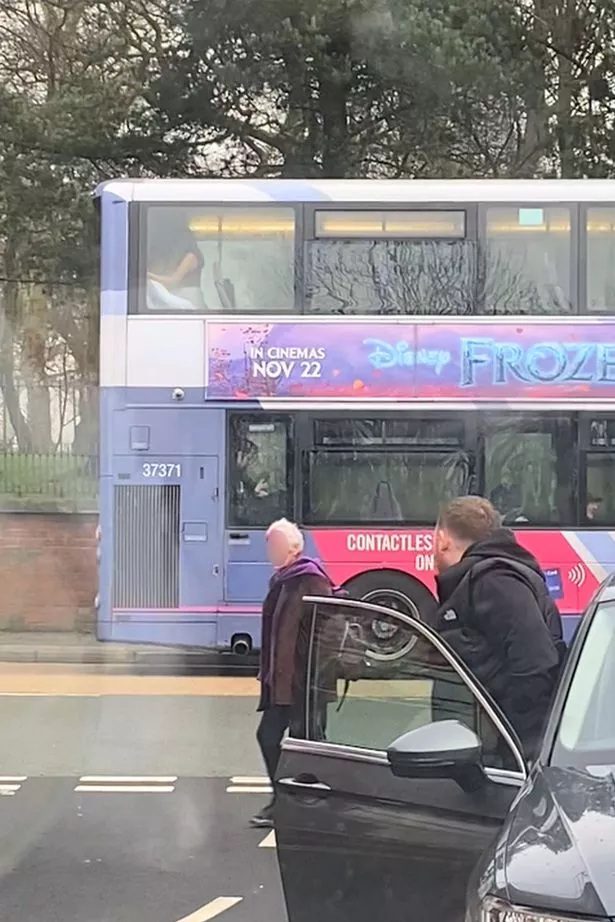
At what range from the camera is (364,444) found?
11.0 m

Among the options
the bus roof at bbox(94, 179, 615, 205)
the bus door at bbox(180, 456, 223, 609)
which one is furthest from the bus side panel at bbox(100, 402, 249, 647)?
the bus roof at bbox(94, 179, 615, 205)

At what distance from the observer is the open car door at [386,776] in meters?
3.26

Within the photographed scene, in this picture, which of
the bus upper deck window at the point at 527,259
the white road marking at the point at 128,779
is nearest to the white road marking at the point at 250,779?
the white road marking at the point at 128,779

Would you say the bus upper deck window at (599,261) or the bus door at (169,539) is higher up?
the bus upper deck window at (599,261)

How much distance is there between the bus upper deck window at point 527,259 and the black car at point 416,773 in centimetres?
756

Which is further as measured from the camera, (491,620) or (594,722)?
(491,620)

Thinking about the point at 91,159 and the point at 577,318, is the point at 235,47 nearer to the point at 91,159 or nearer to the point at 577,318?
the point at 91,159

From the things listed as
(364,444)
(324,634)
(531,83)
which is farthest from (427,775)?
(531,83)

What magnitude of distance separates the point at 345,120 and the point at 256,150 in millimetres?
1293

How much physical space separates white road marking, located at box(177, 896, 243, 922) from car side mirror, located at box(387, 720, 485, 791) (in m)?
2.04

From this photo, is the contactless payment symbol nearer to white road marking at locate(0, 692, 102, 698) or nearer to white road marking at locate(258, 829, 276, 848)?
white road marking at locate(0, 692, 102, 698)

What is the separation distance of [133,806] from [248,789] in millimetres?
711

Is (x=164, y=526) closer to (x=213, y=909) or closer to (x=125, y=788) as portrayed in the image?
(x=125, y=788)

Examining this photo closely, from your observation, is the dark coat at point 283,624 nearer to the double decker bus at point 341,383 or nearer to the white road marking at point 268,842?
the white road marking at point 268,842
